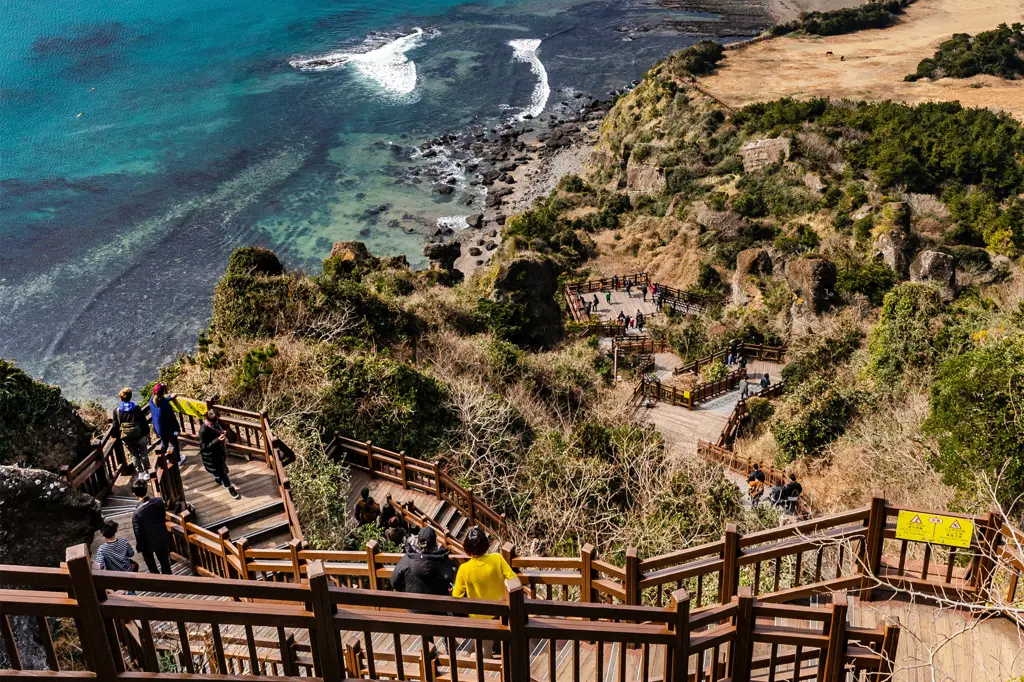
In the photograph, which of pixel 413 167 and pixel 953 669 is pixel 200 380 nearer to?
pixel 953 669

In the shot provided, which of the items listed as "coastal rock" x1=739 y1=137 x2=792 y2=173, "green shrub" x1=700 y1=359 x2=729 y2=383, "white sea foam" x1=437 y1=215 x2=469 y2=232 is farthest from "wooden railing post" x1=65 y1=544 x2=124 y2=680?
"coastal rock" x1=739 y1=137 x2=792 y2=173

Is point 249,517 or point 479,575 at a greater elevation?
point 479,575

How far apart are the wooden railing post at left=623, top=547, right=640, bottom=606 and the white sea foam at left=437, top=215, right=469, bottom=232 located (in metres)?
46.3

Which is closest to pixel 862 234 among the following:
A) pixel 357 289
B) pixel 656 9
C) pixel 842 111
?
pixel 842 111

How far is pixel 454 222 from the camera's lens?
54.7 meters

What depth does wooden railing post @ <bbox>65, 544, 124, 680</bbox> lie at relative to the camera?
5840 millimetres

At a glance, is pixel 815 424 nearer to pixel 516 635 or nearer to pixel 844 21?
pixel 516 635

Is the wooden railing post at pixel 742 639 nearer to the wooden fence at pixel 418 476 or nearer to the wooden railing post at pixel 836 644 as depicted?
the wooden railing post at pixel 836 644

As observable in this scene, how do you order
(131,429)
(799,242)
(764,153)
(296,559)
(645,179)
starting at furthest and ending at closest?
(645,179), (764,153), (799,242), (131,429), (296,559)

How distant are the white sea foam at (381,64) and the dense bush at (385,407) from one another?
58605 mm

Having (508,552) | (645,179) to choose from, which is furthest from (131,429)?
(645,179)

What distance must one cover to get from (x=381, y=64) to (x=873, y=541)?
79.2 meters

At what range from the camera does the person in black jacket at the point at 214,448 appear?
1363 cm

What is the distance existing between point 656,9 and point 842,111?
4663cm
